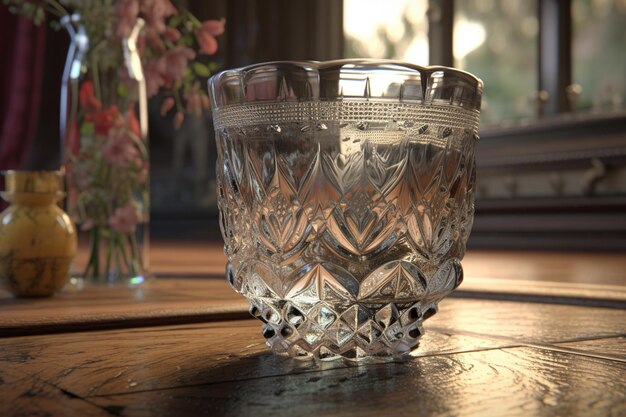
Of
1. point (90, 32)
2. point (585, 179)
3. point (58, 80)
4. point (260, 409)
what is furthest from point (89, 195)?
point (58, 80)

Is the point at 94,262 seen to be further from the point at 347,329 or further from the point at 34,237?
the point at 347,329

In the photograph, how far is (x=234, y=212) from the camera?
44cm

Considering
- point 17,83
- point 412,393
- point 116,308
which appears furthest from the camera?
point 17,83

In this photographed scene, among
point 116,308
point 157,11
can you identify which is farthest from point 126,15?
point 116,308

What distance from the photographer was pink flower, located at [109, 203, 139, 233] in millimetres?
954

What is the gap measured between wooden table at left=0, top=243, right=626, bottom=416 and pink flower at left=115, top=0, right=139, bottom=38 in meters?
0.39

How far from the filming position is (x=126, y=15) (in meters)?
0.97

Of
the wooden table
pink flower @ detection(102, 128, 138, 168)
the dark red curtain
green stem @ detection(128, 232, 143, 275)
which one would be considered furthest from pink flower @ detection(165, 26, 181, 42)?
the dark red curtain

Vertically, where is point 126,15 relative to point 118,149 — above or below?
above

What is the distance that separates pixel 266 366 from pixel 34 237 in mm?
419

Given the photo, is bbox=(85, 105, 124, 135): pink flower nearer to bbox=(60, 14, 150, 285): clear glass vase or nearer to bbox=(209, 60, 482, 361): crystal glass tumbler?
bbox=(60, 14, 150, 285): clear glass vase

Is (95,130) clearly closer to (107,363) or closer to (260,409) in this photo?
(107,363)

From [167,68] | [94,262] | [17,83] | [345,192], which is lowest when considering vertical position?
[94,262]

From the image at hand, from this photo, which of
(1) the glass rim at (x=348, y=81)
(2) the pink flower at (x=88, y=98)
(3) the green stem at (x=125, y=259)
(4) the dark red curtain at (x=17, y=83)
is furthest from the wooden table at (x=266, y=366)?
(4) the dark red curtain at (x=17, y=83)
